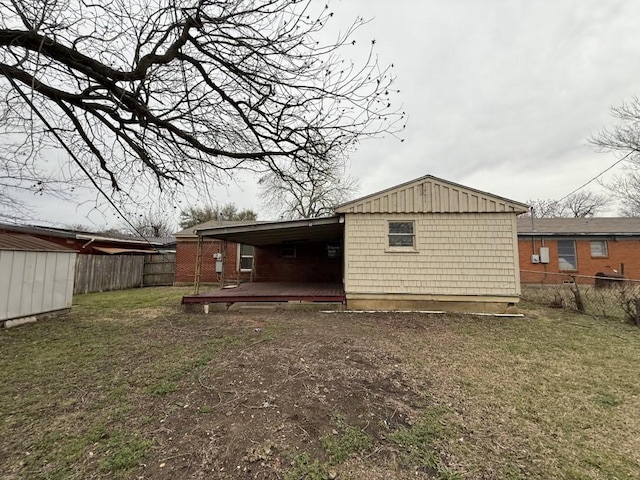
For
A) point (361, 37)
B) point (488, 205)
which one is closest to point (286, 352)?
point (361, 37)

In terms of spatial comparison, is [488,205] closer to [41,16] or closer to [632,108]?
[41,16]

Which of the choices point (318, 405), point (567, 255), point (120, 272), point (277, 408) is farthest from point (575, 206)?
point (120, 272)

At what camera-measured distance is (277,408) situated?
2.97 m

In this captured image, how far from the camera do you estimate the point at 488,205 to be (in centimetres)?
794

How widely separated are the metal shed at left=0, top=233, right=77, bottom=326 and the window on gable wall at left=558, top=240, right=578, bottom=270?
65.3ft

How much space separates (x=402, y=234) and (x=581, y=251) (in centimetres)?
1234

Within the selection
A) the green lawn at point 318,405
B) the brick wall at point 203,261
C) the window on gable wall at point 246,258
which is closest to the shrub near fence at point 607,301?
the green lawn at point 318,405

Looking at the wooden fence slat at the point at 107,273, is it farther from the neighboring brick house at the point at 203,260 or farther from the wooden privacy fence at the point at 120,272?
the neighboring brick house at the point at 203,260

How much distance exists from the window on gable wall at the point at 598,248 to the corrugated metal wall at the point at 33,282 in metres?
21.2

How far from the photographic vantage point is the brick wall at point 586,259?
46.8 ft

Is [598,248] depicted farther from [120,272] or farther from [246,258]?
[120,272]

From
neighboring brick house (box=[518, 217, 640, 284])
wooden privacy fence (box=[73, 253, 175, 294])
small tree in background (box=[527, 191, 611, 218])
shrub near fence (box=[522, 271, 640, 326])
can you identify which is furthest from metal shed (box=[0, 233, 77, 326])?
small tree in background (box=[527, 191, 611, 218])

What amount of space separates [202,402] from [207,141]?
3.86 metres

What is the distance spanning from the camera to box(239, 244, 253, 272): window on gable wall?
14.7 m
